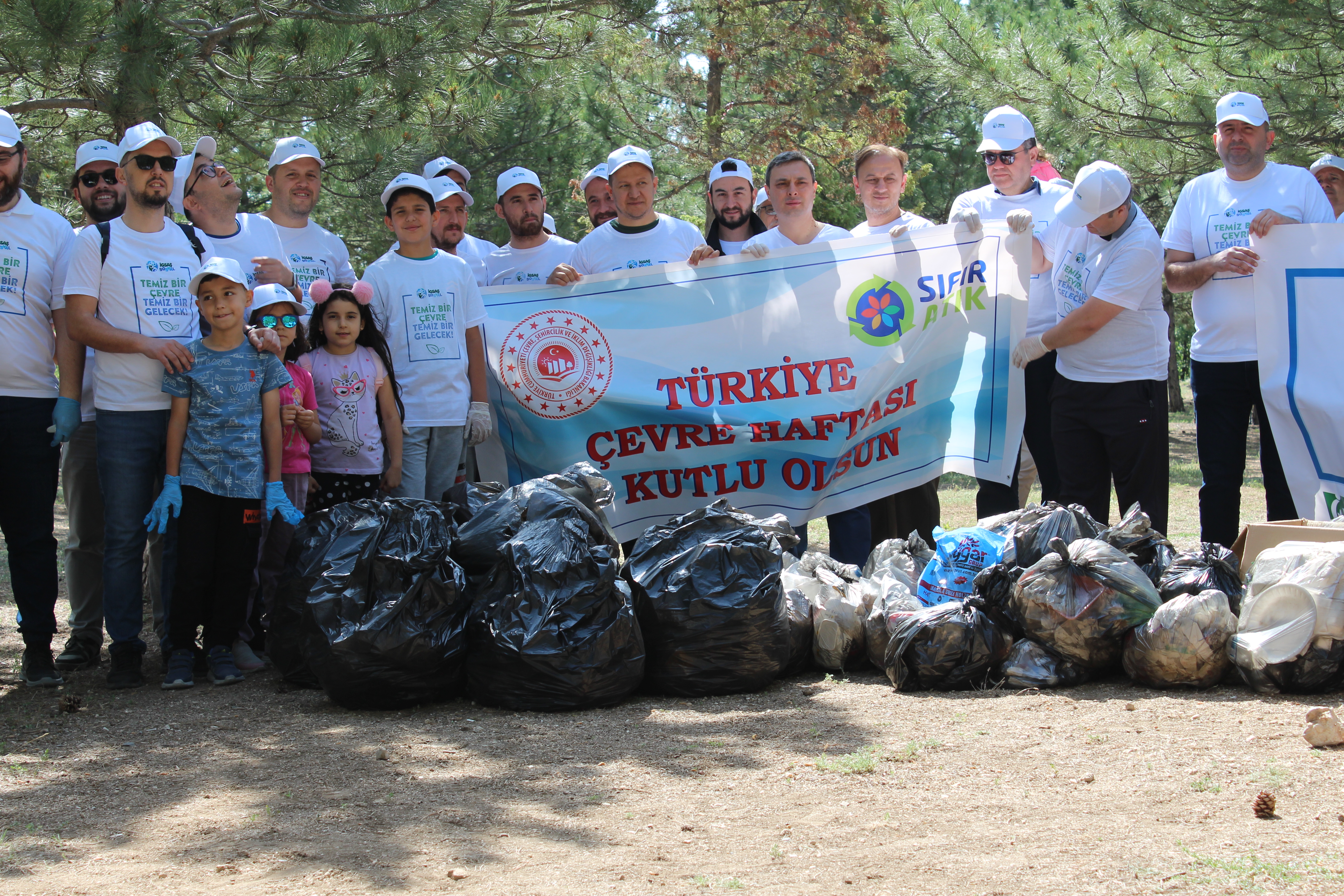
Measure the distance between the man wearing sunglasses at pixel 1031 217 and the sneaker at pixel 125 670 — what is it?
4083 millimetres

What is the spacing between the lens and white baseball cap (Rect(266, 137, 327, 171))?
5645 millimetres

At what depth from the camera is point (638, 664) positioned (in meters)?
4.30

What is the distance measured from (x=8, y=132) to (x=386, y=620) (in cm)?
248

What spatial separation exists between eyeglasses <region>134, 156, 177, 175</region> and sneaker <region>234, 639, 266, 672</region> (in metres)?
1.97

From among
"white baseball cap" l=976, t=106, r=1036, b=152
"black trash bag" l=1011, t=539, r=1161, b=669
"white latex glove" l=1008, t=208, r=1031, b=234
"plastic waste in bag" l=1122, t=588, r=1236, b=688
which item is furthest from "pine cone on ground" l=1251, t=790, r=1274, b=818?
"white baseball cap" l=976, t=106, r=1036, b=152

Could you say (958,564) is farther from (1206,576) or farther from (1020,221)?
(1020,221)

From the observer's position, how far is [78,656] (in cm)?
511

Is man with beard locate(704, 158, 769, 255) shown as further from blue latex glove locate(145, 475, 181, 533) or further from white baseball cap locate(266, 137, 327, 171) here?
blue latex glove locate(145, 475, 181, 533)

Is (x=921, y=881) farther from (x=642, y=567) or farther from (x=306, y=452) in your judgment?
(x=306, y=452)

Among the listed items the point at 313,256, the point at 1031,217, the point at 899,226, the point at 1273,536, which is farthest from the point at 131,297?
the point at 1273,536

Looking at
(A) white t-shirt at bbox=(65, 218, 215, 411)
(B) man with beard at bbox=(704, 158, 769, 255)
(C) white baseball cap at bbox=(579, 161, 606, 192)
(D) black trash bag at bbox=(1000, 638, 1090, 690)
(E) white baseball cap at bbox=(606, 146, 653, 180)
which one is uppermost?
(C) white baseball cap at bbox=(579, 161, 606, 192)

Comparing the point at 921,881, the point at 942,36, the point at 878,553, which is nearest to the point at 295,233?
the point at 878,553

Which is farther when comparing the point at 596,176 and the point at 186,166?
the point at 596,176

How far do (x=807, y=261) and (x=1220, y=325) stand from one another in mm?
1989
